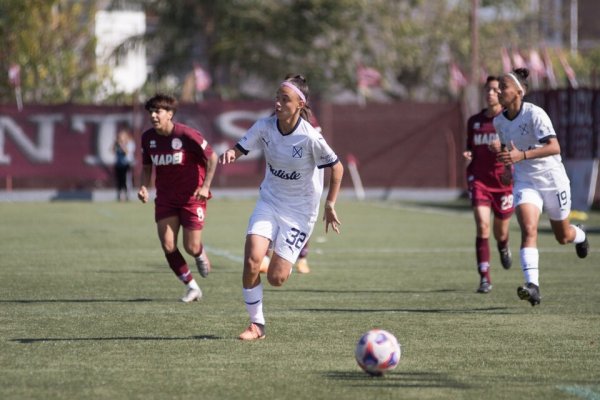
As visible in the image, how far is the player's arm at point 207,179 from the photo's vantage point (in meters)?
11.4

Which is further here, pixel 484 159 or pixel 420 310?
pixel 484 159

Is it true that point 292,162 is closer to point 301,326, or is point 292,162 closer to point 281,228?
point 281,228

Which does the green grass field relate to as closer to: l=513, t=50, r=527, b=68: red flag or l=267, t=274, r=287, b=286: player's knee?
l=267, t=274, r=287, b=286: player's knee

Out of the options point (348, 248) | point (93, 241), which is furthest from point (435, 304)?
point (93, 241)

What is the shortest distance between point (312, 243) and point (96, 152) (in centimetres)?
1823

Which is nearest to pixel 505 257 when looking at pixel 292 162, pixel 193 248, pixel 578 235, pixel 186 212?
pixel 578 235

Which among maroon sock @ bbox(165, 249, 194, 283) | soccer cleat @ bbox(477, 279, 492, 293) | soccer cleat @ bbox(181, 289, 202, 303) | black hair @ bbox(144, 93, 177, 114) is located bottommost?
soccer cleat @ bbox(477, 279, 492, 293)

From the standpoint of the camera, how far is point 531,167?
1176 cm

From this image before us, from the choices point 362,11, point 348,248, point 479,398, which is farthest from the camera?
point 362,11

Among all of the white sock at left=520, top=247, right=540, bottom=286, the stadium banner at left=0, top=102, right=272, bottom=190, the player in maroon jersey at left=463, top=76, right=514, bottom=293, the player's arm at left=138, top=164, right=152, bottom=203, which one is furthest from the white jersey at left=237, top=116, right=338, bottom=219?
the stadium banner at left=0, top=102, right=272, bottom=190

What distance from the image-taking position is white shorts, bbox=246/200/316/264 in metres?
9.76

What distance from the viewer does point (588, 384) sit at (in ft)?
25.2

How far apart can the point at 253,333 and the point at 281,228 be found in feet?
2.80

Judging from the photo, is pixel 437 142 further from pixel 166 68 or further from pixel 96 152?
pixel 166 68
